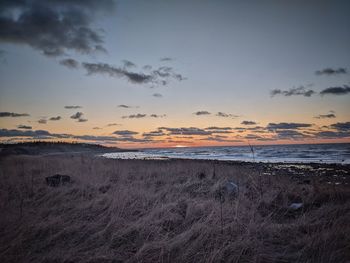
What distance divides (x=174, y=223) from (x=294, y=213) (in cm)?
281

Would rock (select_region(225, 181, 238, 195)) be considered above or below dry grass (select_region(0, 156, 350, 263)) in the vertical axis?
above

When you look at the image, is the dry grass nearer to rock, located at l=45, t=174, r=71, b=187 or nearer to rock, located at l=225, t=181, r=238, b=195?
rock, located at l=225, t=181, r=238, b=195

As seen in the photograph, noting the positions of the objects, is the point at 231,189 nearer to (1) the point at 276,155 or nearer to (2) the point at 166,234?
(2) the point at 166,234

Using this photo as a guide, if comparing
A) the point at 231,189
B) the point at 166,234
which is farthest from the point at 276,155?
the point at 166,234

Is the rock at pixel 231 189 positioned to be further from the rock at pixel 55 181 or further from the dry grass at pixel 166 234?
the rock at pixel 55 181

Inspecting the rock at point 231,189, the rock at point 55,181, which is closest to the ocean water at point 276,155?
the rock at point 231,189

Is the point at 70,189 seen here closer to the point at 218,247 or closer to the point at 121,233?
the point at 121,233

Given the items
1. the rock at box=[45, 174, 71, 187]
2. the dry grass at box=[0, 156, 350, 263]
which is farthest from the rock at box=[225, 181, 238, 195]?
the rock at box=[45, 174, 71, 187]

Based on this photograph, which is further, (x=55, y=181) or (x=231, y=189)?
(x=55, y=181)

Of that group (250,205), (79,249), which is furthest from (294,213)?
(79,249)

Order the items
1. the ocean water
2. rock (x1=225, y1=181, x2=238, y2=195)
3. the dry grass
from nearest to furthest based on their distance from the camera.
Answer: the dry grass
rock (x1=225, y1=181, x2=238, y2=195)
the ocean water

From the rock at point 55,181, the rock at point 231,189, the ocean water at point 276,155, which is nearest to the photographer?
the rock at point 231,189

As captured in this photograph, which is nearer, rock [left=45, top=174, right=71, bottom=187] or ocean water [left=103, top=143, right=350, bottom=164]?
rock [left=45, top=174, right=71, bottom=187]

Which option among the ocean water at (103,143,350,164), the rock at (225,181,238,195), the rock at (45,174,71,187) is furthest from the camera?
the ocean water at (103,143,350,164)
